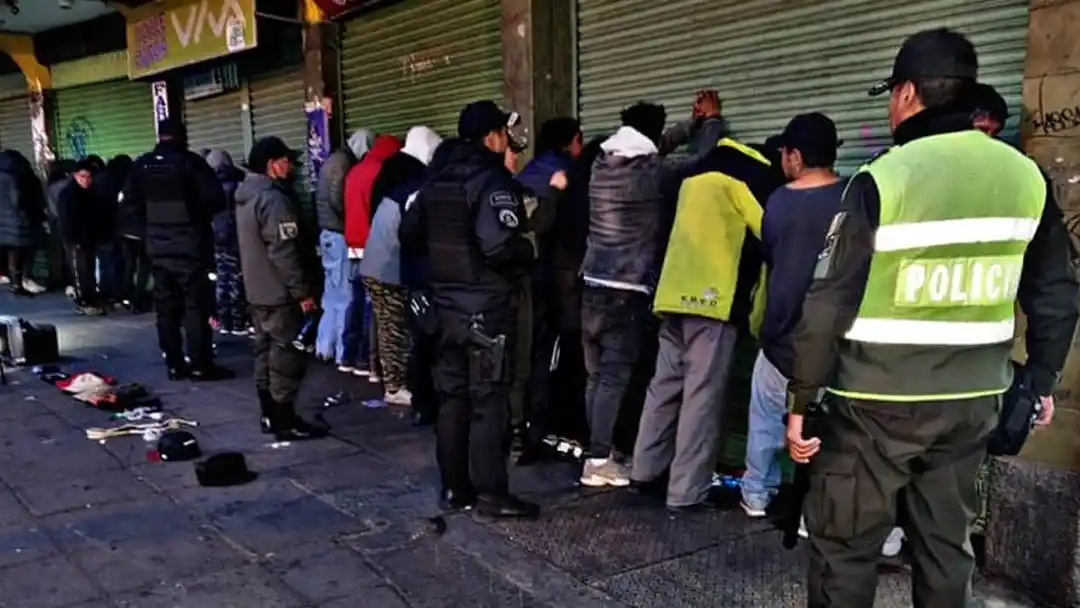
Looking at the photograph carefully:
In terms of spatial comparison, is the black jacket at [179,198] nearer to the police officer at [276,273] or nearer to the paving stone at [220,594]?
the police officer at [276,273]

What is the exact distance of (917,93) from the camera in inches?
106

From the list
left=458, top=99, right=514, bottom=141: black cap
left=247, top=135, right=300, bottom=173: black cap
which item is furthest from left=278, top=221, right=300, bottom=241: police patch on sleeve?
left=458, top=99, right=514, bottom=141: black cap

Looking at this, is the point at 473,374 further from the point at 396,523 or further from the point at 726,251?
the point at 726,251

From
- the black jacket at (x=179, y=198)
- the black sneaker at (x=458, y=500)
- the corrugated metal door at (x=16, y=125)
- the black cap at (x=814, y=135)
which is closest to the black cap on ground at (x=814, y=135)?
the black cap at (x=814, y=135)

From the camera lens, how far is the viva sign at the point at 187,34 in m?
9.38

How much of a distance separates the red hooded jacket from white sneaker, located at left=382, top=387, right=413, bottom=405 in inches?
48.0

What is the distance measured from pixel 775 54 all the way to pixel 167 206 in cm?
509

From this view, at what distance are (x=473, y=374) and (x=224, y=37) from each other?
6698mm

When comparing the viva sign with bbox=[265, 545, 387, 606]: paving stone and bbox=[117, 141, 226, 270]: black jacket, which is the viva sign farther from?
bbox=[265, 545, 387, 606]: paving stone

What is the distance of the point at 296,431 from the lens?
20.7ft

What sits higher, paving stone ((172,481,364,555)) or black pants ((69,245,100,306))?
black pants ((69,245,100,306))

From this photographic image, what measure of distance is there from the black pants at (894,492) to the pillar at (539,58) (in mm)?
4389

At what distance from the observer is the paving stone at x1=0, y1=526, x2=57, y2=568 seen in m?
4.33

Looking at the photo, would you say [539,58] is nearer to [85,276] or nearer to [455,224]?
[455,224]
